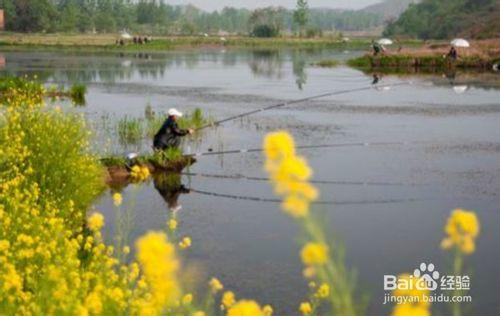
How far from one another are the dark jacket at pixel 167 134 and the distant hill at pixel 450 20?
69.1m

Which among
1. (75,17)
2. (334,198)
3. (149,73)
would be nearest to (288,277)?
(334,198)

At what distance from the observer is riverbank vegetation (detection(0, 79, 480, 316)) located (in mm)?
2779

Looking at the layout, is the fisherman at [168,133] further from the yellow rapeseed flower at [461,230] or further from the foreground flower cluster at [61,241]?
the yellow rapeseed flower at [461,230]

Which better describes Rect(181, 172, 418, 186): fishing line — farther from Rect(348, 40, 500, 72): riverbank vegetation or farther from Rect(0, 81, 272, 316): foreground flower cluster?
Rect(348, 40, 500, 72): riverbank vegetation

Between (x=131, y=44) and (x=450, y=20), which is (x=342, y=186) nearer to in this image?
(x=131, y=44)

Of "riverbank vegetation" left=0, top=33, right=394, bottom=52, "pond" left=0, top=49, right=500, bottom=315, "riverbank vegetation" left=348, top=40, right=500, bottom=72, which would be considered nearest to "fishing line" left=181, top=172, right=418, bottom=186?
"pond" left=0, top=49, right=500, bottom=315

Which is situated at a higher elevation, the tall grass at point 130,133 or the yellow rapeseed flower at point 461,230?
the yellow rapeseed flower at point 461,230

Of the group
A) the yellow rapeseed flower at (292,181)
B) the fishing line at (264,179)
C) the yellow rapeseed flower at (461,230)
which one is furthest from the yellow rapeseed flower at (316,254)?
the fishing line at (264,179)

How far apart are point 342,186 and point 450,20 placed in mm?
99483

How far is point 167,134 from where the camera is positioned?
1548 centimetres

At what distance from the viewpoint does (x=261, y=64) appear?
186ft

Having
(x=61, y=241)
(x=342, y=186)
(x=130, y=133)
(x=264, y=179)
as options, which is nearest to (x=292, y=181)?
(x=61, y=241)

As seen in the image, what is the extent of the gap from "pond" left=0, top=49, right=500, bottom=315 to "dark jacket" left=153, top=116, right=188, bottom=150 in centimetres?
78

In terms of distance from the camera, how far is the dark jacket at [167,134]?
1527 cm
